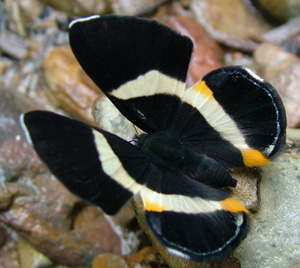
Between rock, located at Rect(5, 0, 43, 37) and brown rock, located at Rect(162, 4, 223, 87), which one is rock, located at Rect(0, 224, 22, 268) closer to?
brown rock, located at Rect(162, 4, 223, 87)

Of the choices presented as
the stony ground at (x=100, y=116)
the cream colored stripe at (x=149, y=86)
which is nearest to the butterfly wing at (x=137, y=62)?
the cream colored stripe at (x=149, y=86)

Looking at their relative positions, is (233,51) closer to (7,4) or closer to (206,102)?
(206,102)

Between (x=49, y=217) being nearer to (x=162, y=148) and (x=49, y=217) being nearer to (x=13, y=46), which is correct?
(x=162, y=148)

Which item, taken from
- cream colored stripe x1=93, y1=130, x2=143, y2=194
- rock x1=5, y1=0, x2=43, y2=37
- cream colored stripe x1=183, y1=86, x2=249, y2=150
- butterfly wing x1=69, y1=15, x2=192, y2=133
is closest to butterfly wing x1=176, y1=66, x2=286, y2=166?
cream colored stripe x1=183, y1=86, x2=249, y2=150

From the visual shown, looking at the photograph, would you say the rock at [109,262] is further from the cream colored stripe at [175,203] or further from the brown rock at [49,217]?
the cream colored stripe at [175,203]

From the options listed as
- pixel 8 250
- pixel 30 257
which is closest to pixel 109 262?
pixel 30 257

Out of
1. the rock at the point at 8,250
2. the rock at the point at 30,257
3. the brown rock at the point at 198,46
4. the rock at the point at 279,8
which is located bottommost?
the rock at the point at 8,250

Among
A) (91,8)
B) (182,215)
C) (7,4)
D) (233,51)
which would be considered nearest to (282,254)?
(182,215)
